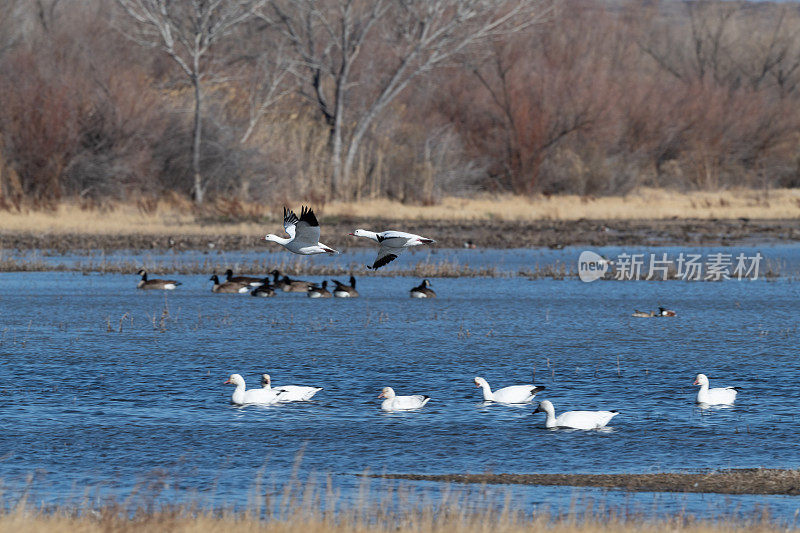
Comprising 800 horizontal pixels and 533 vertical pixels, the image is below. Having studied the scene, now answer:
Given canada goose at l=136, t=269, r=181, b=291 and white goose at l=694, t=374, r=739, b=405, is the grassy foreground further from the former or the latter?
canada goose at l=136, t=269, r=181, b=291

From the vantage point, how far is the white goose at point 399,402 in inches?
596

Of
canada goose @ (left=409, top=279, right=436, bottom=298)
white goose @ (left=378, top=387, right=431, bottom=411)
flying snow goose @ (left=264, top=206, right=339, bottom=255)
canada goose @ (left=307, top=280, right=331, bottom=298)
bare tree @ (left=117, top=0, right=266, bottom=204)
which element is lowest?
white goose @ (left=378, top=387, right=431, bottom=411)

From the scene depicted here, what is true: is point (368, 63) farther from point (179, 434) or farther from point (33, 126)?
point (179, 434)

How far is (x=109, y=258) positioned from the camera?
116 ft

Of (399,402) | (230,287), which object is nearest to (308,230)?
(399,402)

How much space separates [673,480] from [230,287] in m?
18.2

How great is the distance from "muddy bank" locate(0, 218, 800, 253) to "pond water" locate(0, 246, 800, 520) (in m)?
8.13

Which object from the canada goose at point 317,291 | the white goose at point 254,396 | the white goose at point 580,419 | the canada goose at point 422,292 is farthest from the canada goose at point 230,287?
the white goose at point 580,419

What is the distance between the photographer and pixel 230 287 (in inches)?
1130

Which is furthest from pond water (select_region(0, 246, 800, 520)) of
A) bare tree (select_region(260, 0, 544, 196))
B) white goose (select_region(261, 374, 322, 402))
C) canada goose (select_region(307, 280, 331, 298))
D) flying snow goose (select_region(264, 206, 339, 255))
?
bare tree (select_region(260, 0, 544, 196))

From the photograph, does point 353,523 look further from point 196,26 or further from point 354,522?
point 196,26

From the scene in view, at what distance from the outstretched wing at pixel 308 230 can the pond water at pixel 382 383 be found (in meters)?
2.44

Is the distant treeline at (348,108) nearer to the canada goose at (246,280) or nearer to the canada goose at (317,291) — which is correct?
the canada goose at (246,280)

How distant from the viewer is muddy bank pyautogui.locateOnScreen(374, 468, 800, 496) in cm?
1158
